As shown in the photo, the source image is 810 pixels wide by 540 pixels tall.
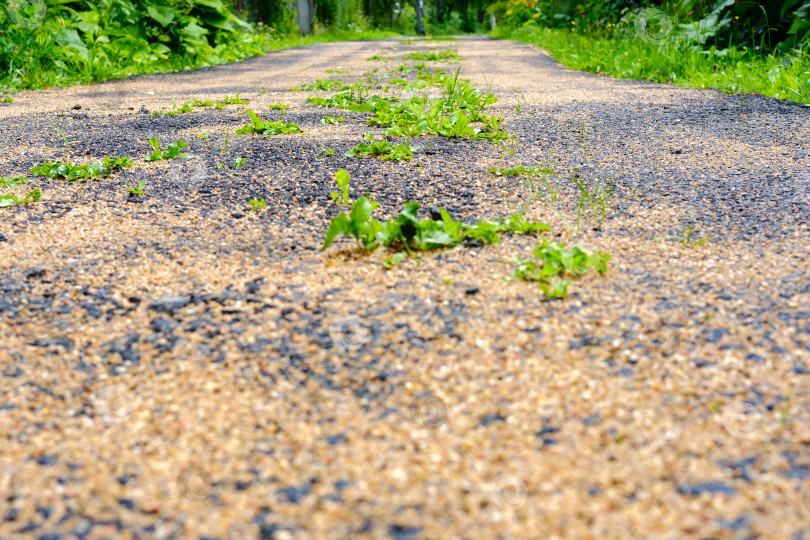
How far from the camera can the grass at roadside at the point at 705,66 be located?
13.9 ft

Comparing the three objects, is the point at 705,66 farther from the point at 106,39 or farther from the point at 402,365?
the point at 106,39

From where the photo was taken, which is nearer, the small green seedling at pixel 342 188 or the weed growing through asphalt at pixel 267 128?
the small green seedling at pixel 342 188

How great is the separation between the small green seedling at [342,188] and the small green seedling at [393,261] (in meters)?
0.48

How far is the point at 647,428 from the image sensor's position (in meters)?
1.07

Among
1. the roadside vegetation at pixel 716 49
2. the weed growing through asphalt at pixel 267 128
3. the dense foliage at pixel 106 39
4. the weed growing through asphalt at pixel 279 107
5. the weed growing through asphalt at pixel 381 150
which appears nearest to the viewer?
the weed growing through asphalt at pixel 381 150

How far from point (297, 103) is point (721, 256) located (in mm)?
3364

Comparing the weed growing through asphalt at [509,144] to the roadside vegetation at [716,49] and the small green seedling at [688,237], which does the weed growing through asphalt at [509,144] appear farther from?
the roadside vegetation at [716,49]

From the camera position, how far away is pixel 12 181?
2.49m

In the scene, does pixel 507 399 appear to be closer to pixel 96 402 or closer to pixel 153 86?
pixel 96 402

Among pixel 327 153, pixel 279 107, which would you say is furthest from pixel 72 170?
pixel 279 107

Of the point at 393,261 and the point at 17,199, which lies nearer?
the point at 393,261

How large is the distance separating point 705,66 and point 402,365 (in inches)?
197

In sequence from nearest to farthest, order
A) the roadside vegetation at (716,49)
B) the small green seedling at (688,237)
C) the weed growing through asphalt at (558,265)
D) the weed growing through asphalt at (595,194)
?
1. the weed growing through asphalt at (558,265)
2. the small green seedling at (688,237)
3. the weed growing through asphalt at (595,194)
4. the roadside vegetation at (716,49)

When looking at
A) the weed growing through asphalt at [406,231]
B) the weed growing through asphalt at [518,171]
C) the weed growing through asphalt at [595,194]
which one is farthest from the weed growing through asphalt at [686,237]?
the weed growing through asphalt at [518,171]
